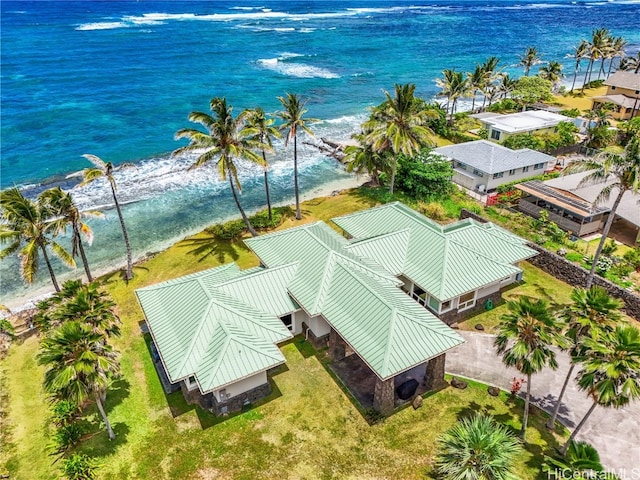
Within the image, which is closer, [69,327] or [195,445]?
[69,327]

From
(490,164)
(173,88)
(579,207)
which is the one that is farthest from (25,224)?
(173,88)

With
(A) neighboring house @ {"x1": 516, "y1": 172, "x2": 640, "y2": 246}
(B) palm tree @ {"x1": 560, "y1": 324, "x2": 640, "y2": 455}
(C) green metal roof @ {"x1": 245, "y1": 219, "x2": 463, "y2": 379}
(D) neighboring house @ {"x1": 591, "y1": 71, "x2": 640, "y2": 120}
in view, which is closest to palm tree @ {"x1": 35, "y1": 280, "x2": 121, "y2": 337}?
(C) green metal roof @ {"x1": 245, "y1": 219, "x2": 463, "y2": 379}

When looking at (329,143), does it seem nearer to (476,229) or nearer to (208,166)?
(208,166)

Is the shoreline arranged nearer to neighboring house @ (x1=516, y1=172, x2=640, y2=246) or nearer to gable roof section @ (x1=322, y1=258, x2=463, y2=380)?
neighboring house @ (x1=516, y1=172, x2=640, y2=246)

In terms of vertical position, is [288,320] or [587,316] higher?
[587,316]

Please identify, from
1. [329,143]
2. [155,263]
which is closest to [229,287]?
[155,263]

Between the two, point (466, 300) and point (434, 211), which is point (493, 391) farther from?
point (434, 211)
